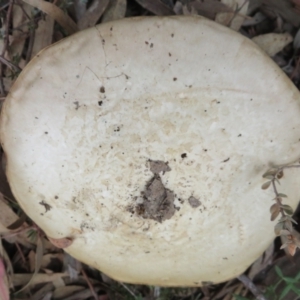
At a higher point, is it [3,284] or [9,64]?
[9,64]

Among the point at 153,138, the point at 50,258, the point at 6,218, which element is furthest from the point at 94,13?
the point at 50,258

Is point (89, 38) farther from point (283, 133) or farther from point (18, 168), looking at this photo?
point (283, 133)

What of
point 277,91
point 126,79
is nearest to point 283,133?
point 277,91

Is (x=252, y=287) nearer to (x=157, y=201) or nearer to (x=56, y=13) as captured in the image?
(x=157, y=201)

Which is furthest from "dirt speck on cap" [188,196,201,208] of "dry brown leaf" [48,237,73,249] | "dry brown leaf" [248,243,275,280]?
"dry brown leaf" [248,243,275,280]

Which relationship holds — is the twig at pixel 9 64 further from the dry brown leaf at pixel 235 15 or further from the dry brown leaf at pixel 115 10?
the dry brown leaf at pixel 235 15
